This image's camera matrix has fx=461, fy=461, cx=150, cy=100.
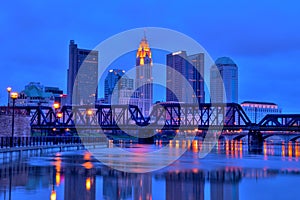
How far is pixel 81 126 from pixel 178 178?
11208cm

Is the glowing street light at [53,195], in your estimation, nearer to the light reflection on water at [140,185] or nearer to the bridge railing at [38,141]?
the light reflection on water at [140,185]

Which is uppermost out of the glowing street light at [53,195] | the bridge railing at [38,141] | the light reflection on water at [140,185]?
the bridge railing at [38,141]

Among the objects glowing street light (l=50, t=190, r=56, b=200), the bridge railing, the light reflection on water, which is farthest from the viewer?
the bridge railing

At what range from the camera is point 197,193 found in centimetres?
2041

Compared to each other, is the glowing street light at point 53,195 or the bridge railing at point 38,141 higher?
the bridge railing at point 38,141

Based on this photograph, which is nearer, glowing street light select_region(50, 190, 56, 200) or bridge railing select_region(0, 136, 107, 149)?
glowing street light select_region(50, 190, 56, 200)

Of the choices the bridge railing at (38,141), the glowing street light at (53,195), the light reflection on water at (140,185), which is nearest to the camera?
the glowing street light at (53,195)

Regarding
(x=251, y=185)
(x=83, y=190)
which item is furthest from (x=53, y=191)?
(x=251, y=185)

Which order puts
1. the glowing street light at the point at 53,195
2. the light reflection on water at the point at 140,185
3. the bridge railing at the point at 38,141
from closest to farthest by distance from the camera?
the glowing street light at the point at 53,195 < the light reflection on water at the point at 140,185 < the bridge railing at the point at 38,141

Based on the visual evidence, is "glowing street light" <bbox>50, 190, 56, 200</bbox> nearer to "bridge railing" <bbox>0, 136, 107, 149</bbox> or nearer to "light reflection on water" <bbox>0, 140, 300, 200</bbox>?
"light reflection on water" <bbox>0, 140, 300, 200</bbox>

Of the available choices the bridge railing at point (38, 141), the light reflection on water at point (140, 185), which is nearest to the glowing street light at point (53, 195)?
the light reflection on water at point (140, 185)

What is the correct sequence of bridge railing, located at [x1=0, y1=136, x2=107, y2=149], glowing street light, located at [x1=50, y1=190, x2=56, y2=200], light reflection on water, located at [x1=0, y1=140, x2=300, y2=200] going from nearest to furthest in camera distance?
glowing street light, located at [x1=50, y1=190, x2=56, y2=200] < light reflection on water, located at [x1=0, y1=140, x2=300, y2=200] < bridge railing, located at [x1=0, y1=136, x2=107, y2=149]

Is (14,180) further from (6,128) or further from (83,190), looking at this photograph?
(6,128)

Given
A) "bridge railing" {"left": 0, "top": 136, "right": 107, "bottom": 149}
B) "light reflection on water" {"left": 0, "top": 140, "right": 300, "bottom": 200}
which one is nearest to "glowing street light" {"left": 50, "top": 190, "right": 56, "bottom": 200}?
"light reflection on water" {"left": 0, "top": 140, "right": 300, "bottom": 200}
